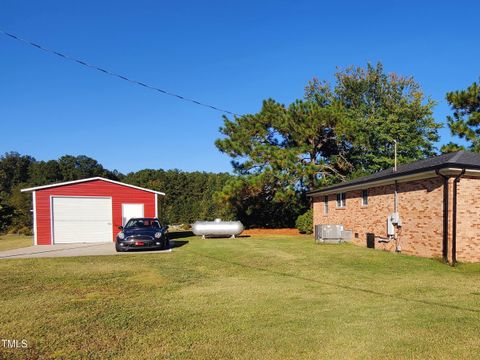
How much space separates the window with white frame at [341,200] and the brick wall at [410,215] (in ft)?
4.59

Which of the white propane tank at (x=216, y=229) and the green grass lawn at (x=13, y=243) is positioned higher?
the white propane tank at (x=216, y=229)

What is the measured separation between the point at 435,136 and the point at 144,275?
31.8m

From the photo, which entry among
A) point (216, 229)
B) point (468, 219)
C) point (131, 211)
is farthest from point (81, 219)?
point (468, 219)

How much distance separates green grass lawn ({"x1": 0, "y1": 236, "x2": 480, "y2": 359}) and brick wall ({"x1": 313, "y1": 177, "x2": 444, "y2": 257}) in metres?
1.84

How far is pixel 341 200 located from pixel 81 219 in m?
14.9

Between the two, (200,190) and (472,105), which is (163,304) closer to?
(472,105)

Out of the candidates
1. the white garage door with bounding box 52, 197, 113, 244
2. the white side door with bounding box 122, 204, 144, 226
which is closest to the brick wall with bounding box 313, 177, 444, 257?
the white side door with bounding box 122, 204, 144, 226

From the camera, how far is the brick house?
37.1 ft

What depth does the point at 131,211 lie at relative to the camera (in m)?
21.3

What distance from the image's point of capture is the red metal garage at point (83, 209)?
1961 centimetres

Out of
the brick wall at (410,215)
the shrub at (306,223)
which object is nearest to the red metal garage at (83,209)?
the shrub at (306,223)

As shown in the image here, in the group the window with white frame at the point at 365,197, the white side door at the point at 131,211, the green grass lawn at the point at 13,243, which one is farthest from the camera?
the white side door at the point at 131,211

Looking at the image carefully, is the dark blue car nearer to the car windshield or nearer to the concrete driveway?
the concrete driveway

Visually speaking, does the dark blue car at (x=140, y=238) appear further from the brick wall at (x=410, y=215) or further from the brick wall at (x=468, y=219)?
the brick wall at (x=468, y=219)
